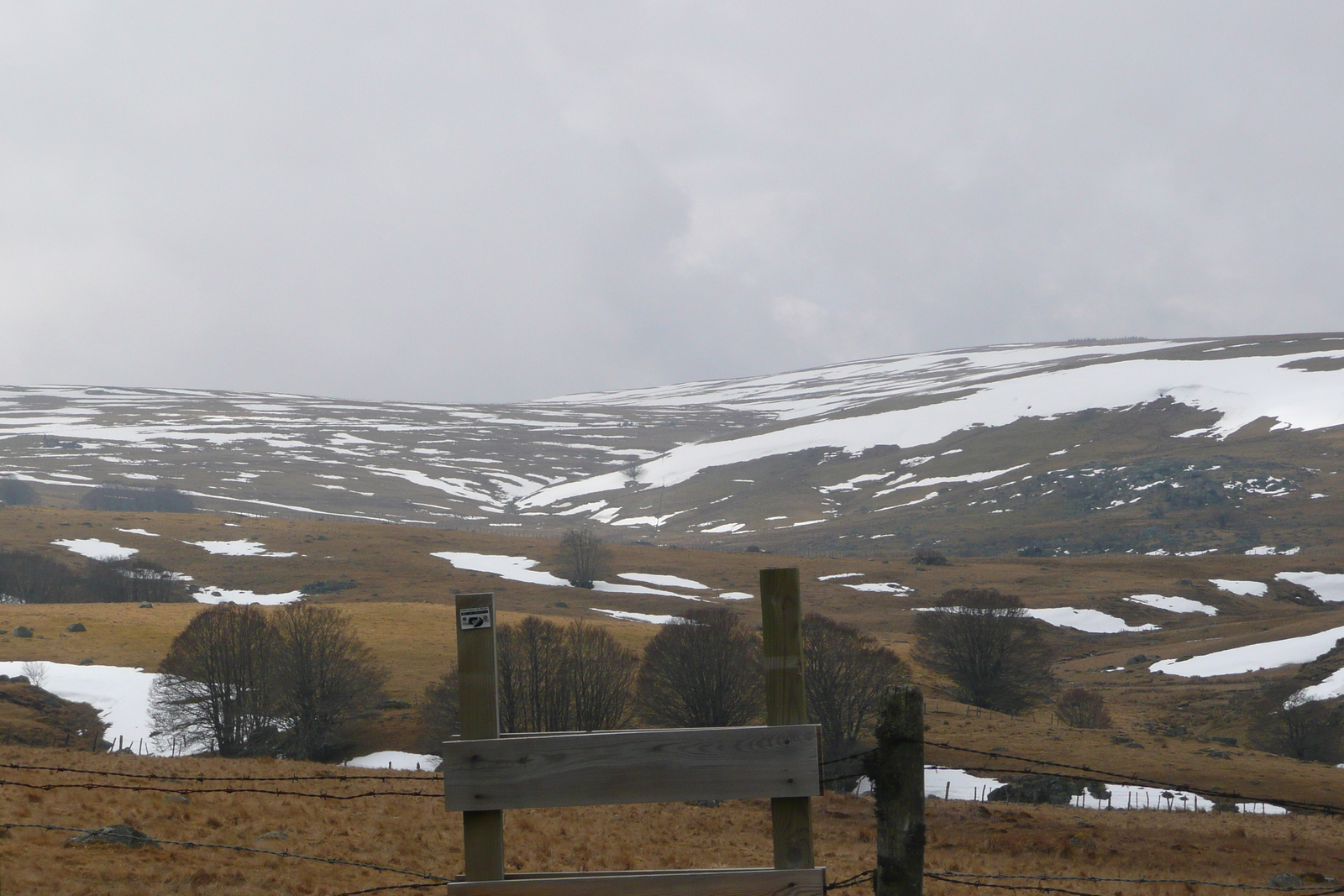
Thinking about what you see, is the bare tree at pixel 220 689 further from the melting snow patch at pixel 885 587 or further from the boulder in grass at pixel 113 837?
the melting snow patch at pixel 885 587

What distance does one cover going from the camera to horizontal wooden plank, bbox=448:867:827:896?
17.2 feet

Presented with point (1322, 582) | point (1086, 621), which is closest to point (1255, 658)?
point (1086, 621)

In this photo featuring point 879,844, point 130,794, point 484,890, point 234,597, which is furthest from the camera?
point 234,597

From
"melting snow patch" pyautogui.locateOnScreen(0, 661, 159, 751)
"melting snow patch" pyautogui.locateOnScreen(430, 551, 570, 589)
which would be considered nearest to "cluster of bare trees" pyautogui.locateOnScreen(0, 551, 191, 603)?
"melting snow patch" pyautogui.locateOnScreen(430, 551, 570, 589)

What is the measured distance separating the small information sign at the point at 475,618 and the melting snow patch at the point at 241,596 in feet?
359

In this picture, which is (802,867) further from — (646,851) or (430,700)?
(430,700)

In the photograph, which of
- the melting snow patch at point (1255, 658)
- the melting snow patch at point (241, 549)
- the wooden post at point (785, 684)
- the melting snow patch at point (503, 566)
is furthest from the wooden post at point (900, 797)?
the melting snow patch at point (241, 549)

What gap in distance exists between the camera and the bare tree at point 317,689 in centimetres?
5275

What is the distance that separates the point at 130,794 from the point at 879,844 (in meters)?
19.8

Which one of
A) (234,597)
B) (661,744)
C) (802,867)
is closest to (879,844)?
(802,867)

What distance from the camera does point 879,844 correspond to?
5805 mm

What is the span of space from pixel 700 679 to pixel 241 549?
108483 millimetres

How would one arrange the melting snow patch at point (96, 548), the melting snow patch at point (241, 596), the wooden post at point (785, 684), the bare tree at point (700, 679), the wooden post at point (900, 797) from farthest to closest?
the melting snow patch at point (96, 548)
the melting snow patch at point (241, 596)
the bare tree at point (700, 679)
the wooden post at point (900, 797)
the wooden post at point (785, 684)

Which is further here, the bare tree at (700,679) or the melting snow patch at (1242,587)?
the melting snow patch at (1242,587)
